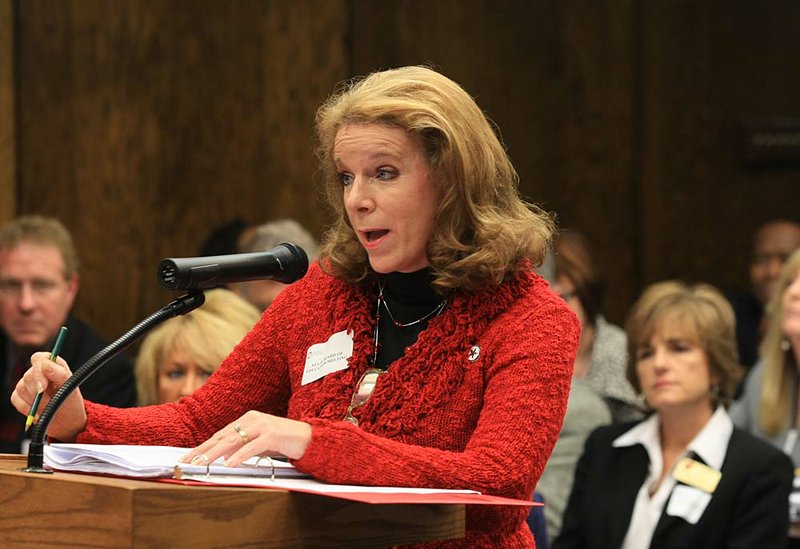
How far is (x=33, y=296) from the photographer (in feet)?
14.8

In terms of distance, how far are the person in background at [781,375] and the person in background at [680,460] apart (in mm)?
296

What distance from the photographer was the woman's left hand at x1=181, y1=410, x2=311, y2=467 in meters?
1.64

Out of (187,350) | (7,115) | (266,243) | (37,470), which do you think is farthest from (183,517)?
(7,115)

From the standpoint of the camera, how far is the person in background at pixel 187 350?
3.65m

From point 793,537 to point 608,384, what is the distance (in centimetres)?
111

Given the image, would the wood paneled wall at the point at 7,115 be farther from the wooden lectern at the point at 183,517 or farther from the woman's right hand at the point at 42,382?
the wooden lectern at the point at 183,517

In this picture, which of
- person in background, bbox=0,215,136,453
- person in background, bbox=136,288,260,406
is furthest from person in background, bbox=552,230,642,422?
person in background, bbox=0,215,136,453

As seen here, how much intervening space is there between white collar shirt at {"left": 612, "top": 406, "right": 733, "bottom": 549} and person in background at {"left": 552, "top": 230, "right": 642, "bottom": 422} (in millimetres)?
787

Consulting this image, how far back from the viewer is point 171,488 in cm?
148

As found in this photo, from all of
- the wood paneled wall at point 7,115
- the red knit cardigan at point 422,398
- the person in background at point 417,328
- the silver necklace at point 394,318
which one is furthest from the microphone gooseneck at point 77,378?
the wood paneled wall at point 7,115

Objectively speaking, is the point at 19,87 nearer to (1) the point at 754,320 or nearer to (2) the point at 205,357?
(2) the point at 205,357

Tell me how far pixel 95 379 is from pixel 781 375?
2.16m

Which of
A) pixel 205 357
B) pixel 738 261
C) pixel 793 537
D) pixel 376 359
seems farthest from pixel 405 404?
pixel 738 261

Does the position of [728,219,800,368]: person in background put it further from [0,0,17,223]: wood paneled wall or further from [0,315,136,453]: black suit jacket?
[0,0,17,223]: wood paneled wall
